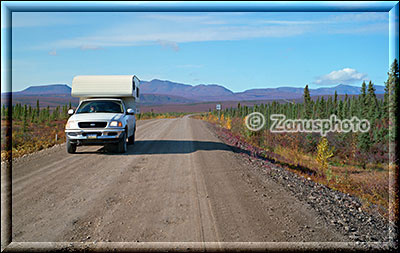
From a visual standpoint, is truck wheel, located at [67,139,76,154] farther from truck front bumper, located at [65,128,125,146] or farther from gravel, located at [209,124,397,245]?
gravel, located at [209,124,397,245]

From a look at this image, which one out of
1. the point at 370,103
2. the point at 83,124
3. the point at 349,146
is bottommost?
the point at 349,146

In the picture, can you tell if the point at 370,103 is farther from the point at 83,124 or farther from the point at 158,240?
the point at 158,240

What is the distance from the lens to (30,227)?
432 centimetres

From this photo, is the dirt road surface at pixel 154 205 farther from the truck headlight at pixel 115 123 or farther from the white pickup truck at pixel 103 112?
the truck headlight at pixel 115 123

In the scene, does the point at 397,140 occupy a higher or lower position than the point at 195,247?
higher

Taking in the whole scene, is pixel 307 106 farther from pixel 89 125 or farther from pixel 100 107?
pixel 89 125

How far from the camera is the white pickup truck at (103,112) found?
32.6ft

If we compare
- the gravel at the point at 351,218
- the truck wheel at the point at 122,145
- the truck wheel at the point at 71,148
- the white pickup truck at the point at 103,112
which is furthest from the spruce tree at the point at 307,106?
the gravel at the point at 351,218

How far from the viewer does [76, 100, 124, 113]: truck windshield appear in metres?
11.1

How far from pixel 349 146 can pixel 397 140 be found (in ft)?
90.6

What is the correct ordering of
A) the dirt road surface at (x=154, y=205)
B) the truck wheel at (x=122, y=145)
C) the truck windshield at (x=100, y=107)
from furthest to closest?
the truck windshield at (x=100, y=107) → the truck wheel at (x=122, y=145) → the dirt road surface at (x=154, y=205)

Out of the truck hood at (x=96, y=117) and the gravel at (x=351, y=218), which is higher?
the truck hood at (x=96, y=117)

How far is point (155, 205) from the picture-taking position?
17.4 ft

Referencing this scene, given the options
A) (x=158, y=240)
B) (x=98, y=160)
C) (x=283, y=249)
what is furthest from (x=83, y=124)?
(x=283, y=249)
